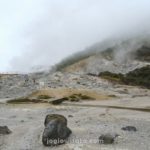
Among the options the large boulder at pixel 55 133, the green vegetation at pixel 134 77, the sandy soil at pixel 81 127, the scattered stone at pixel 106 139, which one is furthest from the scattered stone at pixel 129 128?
the green vegetation at pixel 134 77

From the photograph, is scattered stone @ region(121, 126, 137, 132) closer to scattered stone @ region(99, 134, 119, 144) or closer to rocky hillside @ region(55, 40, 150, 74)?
scattered stone @ region(99, 134, 119, 144)

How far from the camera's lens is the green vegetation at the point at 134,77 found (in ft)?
259

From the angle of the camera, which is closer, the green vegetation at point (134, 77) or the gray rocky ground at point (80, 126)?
the gray rocky ground at point (80, 126)

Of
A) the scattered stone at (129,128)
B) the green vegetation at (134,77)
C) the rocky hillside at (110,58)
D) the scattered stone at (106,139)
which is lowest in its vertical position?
the scattered stone at (106,139)

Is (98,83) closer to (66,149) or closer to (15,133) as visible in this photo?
(15,133)

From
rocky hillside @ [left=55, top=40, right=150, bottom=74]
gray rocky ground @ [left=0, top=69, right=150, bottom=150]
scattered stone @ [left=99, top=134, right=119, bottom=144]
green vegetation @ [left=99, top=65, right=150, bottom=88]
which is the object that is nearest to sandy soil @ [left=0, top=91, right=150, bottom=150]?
gray rocky ground @ [left=0, top=69, right=150, bottom=150]

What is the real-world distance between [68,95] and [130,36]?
6333 cm

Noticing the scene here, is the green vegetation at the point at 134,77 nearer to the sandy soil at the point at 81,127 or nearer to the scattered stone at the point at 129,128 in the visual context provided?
the sandy soil at the point at 81,127

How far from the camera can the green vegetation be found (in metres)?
78.8

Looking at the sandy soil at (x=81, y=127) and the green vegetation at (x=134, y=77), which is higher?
the green vegetation at (x=134, y=77)

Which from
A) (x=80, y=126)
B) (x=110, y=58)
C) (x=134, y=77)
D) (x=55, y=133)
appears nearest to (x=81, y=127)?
(x=80, y=126)

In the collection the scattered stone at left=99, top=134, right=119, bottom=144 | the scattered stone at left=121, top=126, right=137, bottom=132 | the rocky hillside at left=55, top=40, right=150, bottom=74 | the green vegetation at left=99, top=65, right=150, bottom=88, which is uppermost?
the rocky hillside at left=55, top=40, right=150, bottom=74

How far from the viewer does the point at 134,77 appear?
8506cm

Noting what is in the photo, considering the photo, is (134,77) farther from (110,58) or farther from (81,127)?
(81,127)
